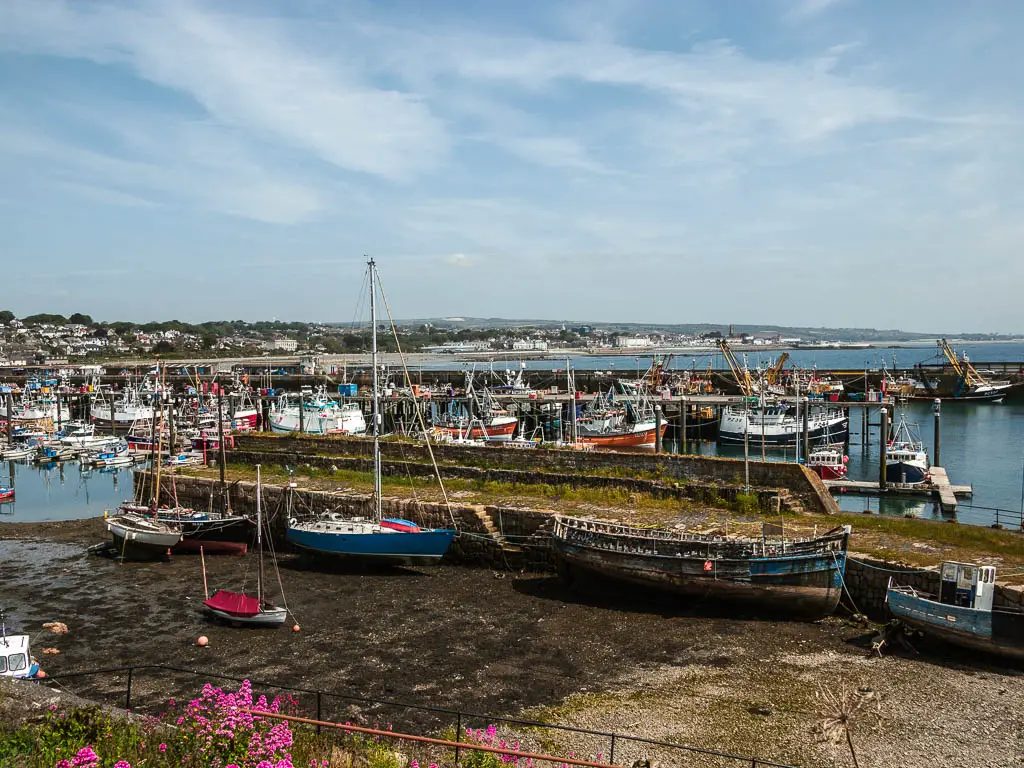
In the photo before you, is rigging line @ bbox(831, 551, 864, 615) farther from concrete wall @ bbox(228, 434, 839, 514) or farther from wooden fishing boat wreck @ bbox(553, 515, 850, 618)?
concrete wall @ bbox(228, 434, 839, 514)

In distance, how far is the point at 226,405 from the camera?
70562 mm

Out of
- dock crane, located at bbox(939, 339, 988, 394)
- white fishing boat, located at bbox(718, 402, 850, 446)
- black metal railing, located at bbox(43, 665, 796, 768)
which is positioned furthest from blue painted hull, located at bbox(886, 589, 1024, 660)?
dock crane, located at bbox(939, 339, 988, 394)

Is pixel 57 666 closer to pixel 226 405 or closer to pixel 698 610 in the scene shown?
pixel 698 610

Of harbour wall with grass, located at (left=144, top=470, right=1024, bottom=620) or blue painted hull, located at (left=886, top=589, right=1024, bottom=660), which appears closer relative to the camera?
blue painted hull, located at (left=886, top=589, right=1024, bottom=660)

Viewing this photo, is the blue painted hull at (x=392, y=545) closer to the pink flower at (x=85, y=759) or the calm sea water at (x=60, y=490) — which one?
the pink flower at (x=85, y=759)

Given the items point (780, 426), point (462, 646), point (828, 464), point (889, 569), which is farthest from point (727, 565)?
point (780, 426)

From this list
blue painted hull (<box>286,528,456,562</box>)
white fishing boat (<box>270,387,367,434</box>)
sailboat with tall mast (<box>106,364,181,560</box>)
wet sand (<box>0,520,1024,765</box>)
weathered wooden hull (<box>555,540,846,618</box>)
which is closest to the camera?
wet sand (<box>0,520,1024,765</box>)

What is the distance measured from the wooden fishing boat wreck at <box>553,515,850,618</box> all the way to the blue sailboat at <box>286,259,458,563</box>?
4.17 metres

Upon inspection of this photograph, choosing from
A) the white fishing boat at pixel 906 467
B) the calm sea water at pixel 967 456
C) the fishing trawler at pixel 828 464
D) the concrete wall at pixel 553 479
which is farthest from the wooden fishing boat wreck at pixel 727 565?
the white fishing boat at pixel 906 467

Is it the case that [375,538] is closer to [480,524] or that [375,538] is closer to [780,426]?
[480,524]

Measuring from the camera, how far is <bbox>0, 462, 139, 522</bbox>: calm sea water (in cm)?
3741

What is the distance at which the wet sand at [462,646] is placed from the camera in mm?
14172

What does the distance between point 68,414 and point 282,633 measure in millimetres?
63493

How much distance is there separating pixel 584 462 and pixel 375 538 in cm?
1008
